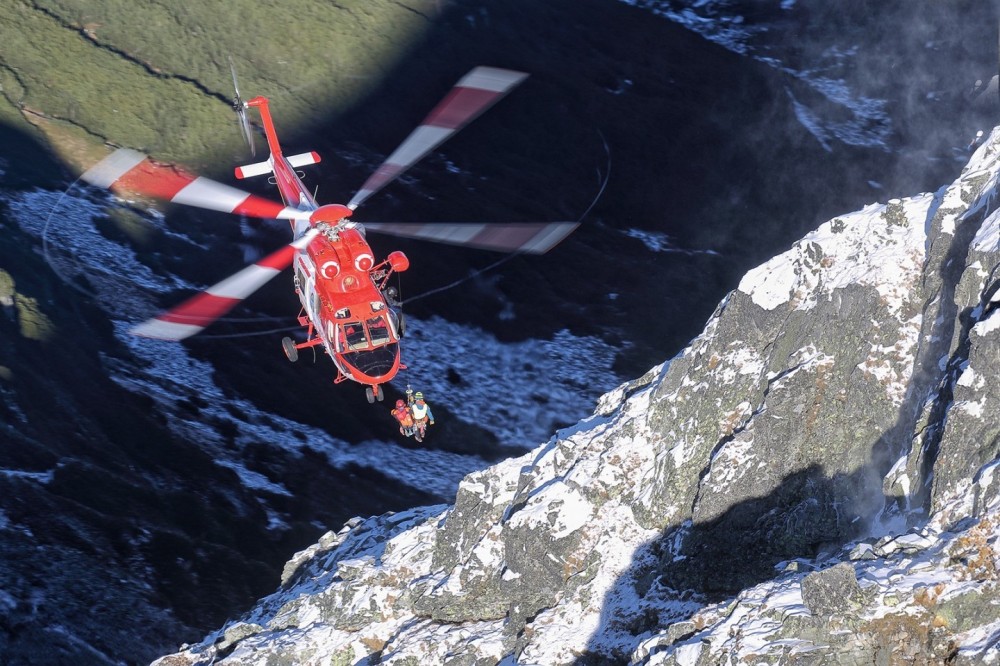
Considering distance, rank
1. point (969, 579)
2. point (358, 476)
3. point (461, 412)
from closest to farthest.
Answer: point (969, 579), point (358, 476), point (461, 412)

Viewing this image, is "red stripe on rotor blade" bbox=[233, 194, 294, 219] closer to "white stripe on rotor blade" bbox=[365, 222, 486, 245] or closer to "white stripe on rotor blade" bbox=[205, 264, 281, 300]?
"white stripe on rotor blade" bbox=[205, 264, 281, 300]

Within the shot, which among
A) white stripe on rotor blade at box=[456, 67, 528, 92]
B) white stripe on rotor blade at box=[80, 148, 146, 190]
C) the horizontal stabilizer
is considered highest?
white stripe on rotor blade at box=[456, 67, 528, 92]

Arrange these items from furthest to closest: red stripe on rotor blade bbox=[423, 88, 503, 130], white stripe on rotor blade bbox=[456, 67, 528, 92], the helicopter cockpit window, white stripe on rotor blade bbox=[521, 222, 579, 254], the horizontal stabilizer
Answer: the horizontal stabilizer → the helicopter cockpit window → white stripe on rotor blade bbox=[456, 67, 528, 92] → red stripe on rotor blade bbox=[423, 88, 503, 130] → white stripe on rotor blade bbox=[521, 222, 579, 254]

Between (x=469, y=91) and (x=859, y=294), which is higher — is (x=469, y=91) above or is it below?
above

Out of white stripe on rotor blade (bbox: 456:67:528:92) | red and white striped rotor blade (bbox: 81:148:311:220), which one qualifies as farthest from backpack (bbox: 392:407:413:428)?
white stripe on rotor blade (bbox: 456:67:528:92)

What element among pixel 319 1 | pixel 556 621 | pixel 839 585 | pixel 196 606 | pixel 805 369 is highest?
pixel 319 1

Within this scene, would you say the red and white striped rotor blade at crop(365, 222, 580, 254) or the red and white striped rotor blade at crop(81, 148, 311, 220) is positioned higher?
the red and white striped rotor blade at crop(81, 148, 311, 220)

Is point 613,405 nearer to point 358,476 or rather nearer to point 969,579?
point 969,579

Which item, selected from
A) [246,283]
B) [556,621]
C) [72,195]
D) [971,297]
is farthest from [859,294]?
[72,195]
